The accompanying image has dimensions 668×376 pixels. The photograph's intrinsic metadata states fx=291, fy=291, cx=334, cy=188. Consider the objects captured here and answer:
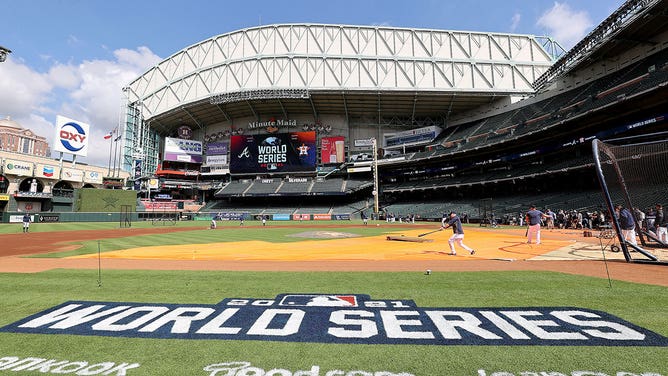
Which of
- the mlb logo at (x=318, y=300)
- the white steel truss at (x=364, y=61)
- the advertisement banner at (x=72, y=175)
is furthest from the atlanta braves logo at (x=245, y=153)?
the mlb logo at (x=318, y=300)

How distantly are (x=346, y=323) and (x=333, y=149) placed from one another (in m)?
60.3

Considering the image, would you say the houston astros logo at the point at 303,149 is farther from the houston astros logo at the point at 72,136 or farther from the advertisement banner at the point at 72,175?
the advertisement banner at the point at 72,175

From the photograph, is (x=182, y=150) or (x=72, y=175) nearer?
(x=72, y=175)

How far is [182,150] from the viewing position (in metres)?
67.3

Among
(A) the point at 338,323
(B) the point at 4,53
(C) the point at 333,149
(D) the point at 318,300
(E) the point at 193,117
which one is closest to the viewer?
(A) the point at 338,323

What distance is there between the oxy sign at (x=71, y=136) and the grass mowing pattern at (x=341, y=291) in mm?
61266

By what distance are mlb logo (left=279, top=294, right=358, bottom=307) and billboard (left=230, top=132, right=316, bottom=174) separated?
58352 millimetres

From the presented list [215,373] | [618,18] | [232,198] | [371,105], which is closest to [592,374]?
[215,373]

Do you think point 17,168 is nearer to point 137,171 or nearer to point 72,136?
point 72,136

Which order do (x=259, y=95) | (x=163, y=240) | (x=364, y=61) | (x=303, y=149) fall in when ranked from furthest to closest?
(x=303, y=149) → (x=364, y=61) → (x=259, y=95) → (x=163, y=240)

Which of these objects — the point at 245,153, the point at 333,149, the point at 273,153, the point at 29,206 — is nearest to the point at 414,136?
the point at 333,149

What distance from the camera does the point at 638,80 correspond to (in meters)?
27.6

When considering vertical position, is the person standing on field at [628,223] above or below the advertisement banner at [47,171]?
below

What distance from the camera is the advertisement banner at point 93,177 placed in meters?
62.2
